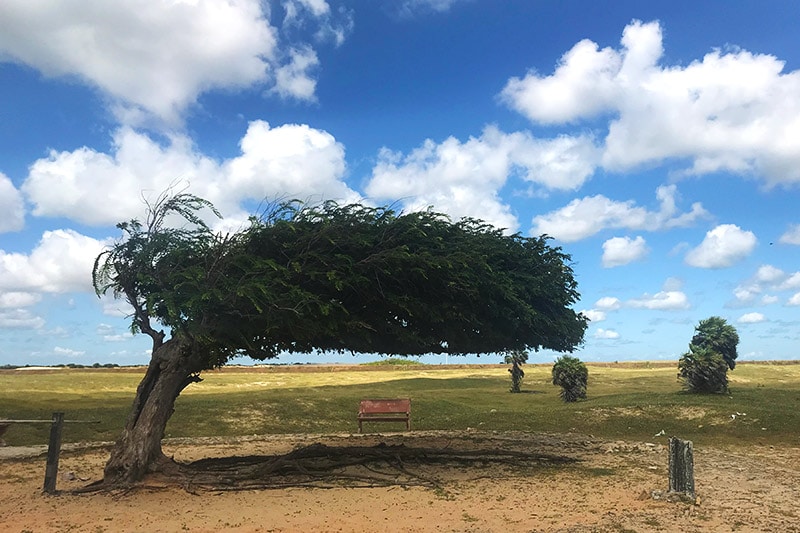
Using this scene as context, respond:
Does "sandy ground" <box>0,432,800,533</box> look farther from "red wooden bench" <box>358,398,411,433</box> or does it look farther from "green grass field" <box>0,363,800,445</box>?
"red wooden bench" <box>358,398,411,433</box>

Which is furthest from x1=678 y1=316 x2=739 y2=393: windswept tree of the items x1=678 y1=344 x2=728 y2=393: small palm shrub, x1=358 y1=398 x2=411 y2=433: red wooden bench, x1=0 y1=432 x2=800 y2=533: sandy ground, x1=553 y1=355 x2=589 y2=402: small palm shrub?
x1=358 y1=398 x2=411 y2=433: red wooden bench

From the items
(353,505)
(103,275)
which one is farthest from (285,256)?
(353,505)

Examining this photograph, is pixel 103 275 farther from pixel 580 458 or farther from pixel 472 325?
pixel 580 458

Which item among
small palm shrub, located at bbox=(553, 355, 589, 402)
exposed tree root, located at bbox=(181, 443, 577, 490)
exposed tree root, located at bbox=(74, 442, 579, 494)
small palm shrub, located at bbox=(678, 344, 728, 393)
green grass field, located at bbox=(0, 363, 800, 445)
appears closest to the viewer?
exposed tree root, located at bbox=(74, 442, 579, 494)

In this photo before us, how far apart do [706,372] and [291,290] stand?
28.7 m

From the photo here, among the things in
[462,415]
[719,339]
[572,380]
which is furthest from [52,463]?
[719,339]

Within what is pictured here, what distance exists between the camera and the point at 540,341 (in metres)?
18.1

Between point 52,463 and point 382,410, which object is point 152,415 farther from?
point 382,410

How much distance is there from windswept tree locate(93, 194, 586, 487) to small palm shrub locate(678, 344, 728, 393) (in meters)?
21.4

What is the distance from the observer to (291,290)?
13805 mm

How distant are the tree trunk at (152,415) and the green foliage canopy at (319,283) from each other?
44 cm

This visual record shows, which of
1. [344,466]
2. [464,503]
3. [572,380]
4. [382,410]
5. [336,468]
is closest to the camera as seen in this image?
[464,503]

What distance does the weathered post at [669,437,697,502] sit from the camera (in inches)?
483

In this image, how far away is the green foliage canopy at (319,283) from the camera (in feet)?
45.1
